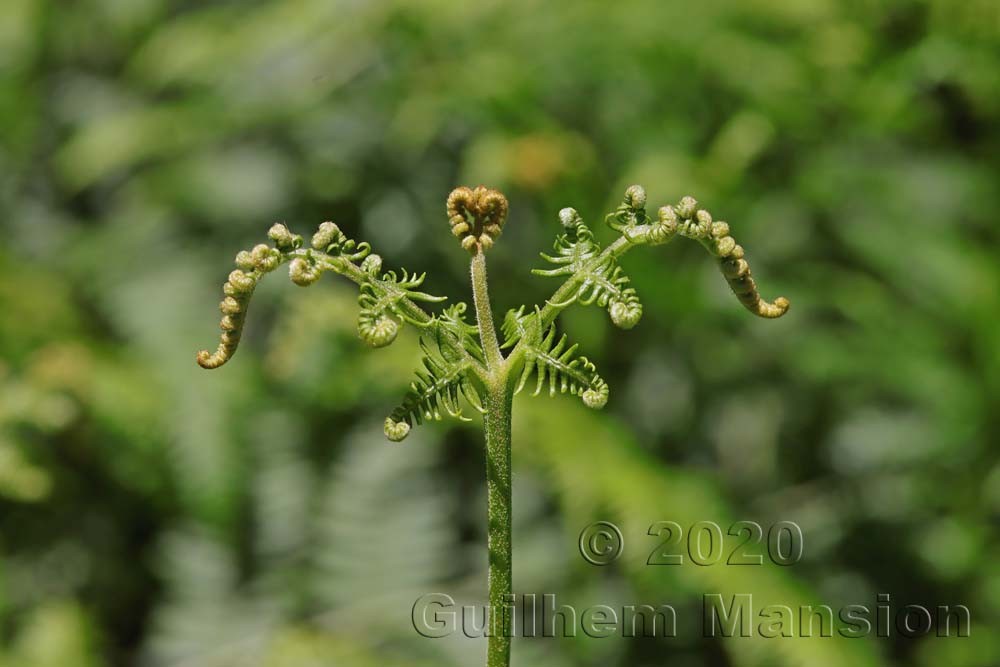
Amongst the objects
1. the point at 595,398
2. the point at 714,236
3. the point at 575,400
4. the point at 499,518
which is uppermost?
the point at 575,400

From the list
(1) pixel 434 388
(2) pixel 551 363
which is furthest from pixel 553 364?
(1) pixel 434 388

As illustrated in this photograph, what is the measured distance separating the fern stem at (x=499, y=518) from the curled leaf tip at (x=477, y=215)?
128mm

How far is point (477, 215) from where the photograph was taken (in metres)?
0.92

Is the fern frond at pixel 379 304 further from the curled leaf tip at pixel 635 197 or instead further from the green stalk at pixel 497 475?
the curled leaf tip at pixel 635 197

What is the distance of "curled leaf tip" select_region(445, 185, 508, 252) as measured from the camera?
899 millimetres

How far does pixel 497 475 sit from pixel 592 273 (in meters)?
0.21

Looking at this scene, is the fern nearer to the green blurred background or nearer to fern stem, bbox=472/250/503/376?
fern stem, bbox=472/250/503/376

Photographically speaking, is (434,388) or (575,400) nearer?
(434,388)

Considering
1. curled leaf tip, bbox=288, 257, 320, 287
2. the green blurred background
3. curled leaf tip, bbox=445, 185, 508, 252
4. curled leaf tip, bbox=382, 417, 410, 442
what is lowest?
curled leaf tip, bbox=382, 417, 410, 442

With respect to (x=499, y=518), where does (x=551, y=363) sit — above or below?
above

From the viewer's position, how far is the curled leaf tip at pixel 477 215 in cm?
90

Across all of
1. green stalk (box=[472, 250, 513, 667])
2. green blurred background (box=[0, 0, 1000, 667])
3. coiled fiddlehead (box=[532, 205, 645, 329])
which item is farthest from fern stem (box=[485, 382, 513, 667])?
green blurred background (box=[0, 0, 1000, 667])

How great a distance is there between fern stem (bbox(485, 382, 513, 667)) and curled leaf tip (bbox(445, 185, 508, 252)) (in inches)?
5.0

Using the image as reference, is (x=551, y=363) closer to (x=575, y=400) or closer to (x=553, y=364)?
(x=553, y=364)
